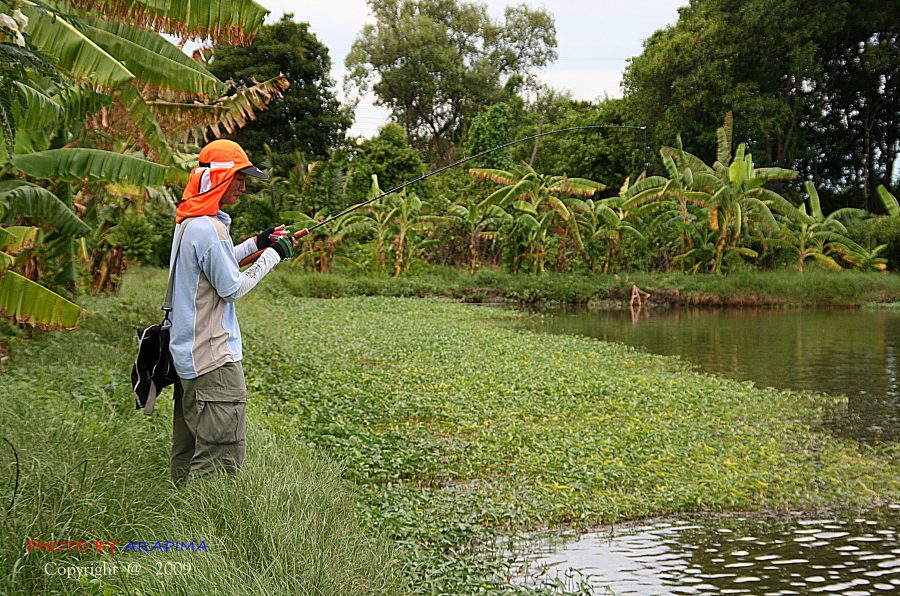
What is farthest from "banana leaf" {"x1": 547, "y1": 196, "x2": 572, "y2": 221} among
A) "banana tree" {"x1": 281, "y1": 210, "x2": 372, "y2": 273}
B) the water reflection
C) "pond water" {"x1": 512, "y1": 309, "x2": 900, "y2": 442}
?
the water reflection

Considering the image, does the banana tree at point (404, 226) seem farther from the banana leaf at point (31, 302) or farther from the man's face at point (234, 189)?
the man's face at point (234, 189)

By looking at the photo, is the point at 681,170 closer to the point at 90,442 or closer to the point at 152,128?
the point at 152,128

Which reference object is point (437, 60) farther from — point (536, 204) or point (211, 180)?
point (211, 180)

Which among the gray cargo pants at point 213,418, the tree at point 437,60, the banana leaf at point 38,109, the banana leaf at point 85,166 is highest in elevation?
the tree at point 437,60

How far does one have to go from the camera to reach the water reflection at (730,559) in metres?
4.92

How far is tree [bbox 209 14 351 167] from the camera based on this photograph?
34.0 metres

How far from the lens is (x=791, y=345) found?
15234mm

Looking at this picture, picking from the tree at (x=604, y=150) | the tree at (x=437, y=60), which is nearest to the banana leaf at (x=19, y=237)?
the tree at (x=604, y=150)

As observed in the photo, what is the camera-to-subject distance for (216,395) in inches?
163

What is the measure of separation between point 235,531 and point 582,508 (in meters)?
2.66

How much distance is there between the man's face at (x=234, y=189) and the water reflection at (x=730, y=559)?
2320 millimetres

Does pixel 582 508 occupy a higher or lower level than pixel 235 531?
lower

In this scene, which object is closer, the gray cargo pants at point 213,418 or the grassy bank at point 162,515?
the grassy bank at point 162,515

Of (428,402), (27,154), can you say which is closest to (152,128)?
(27,154)
